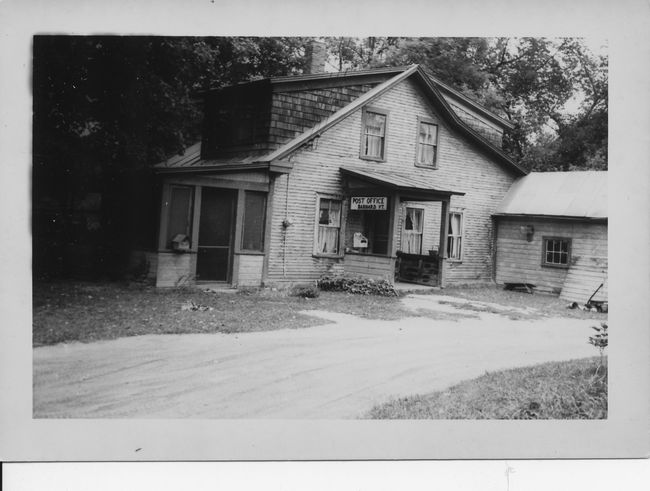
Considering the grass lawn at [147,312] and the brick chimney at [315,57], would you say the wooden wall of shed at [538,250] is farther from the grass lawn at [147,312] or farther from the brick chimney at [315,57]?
the brick chimney at [315,57]

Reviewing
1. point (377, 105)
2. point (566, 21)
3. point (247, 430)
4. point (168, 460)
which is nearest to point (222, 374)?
point (247, 430)

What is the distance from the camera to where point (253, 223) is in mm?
9719

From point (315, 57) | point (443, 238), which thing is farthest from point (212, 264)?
point (443, 238)

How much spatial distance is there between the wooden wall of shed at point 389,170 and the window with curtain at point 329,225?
25 centimetres

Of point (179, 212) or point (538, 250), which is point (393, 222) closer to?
point (538, 250)

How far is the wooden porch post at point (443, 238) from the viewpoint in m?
9.85

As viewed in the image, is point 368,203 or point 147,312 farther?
point 368,203

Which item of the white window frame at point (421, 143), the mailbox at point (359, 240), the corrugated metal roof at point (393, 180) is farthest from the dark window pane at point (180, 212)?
the white window frame at point (421, 143)

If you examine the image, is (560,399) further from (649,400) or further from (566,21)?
(566,21)

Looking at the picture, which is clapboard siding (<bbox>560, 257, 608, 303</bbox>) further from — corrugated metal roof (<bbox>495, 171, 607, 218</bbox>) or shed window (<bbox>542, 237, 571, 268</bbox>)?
corrugated metal roof (<bbox>495, 171, 607, 218</bbox>)

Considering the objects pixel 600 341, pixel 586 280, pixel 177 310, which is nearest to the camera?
pixel 600 341

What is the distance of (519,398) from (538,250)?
4.12 metres

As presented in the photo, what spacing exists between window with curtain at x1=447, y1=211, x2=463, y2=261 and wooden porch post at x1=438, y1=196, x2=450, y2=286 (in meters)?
0.09

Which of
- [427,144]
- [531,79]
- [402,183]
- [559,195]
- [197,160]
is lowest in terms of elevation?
[559,195]
